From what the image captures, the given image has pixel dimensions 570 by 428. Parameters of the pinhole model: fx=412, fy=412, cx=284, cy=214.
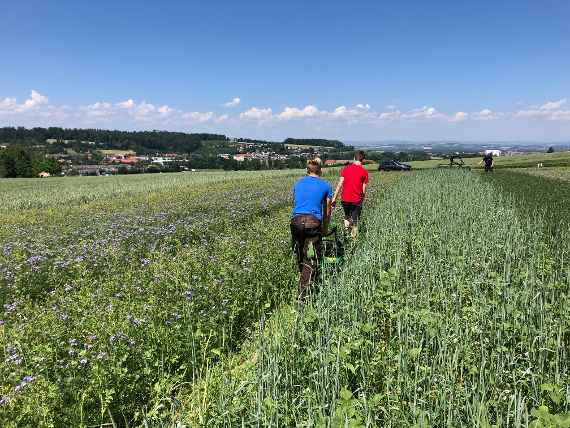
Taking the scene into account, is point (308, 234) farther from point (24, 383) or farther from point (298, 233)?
point (24, 383)

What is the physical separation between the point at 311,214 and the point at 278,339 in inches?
119

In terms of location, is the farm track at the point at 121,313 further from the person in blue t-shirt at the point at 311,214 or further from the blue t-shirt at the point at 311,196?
the blue t-shirt at the point at 311,196

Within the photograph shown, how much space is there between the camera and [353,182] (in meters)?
9.70

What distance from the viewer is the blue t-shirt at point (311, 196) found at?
21.5 feet

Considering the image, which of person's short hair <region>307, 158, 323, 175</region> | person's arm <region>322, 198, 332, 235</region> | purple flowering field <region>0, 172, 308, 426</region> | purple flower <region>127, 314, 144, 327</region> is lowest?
purple flowering field <region>0, 172, 308, 426</region>

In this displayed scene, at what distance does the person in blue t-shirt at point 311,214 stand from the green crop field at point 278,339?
0.71 meters

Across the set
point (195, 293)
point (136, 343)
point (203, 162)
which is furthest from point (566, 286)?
point (203, 162)

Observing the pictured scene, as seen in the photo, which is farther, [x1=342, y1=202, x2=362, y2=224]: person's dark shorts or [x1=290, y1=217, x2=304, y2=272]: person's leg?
[x1=342, y1=202, x2=362, y2=224]: person's dark shorts

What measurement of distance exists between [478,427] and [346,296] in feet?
8.24

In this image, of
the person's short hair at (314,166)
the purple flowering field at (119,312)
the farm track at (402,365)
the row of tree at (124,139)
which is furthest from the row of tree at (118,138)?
the farm track at (402,365)

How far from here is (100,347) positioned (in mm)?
3992

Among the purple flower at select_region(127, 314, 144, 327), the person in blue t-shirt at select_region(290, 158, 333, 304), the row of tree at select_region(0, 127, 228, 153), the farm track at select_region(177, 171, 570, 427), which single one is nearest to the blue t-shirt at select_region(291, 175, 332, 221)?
the person in blue t-shirt at select_region(290, 158, 333, 304)

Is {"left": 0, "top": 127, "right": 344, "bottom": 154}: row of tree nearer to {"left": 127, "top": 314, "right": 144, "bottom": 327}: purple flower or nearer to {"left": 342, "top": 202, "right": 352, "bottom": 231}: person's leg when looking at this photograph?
{"left": 342, "top": 202, "right": 352, "bottom": 231}: person's leg

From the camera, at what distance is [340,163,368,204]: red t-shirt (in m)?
9.70
